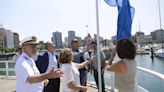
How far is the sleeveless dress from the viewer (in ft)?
13.8

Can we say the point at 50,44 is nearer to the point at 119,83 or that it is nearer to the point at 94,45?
the point at 94,45

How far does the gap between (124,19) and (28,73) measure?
2.75 m

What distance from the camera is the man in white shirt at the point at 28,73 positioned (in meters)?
3.41

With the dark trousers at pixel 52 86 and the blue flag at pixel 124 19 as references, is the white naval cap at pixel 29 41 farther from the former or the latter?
the dark trousers at pixel 52 86

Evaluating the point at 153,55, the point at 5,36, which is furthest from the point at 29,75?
the point at 5,36

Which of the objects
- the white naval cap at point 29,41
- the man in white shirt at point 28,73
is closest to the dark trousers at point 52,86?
the man in white shirt at point 28,73

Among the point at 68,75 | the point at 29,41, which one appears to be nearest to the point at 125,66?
the point at 68,75

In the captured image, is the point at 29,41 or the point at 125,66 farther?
the point at 125,66

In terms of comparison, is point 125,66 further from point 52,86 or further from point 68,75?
point 52,86

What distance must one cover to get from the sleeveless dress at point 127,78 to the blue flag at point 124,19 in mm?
1532

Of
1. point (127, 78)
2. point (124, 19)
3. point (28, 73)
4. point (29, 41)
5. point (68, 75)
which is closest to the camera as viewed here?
point (28, 73)

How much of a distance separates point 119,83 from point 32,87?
1302 mm

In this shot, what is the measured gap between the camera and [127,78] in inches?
167

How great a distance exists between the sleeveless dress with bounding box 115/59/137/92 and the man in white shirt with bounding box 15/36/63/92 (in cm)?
114
